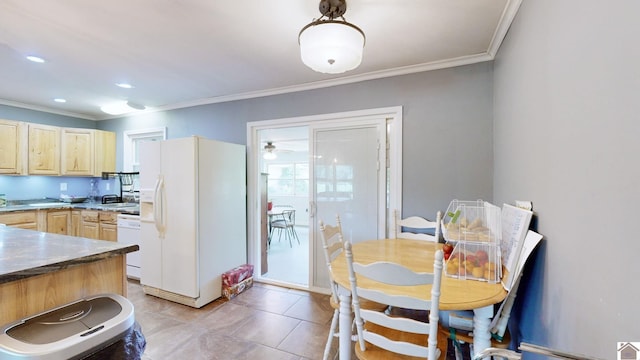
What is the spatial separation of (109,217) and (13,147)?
159 centimetres

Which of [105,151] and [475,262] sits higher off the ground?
[105,151]

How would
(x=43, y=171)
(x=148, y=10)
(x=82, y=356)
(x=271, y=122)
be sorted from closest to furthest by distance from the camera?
(x=82, y=356)
(x=148, y=10)
(x=271, y=122)
(x=43, y=171)

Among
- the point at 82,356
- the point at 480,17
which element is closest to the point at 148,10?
the point at 82,356

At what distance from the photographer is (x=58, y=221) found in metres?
3.83

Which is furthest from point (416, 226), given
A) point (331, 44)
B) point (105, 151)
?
point (105, 151)

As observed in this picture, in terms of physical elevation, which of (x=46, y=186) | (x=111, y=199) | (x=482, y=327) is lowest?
(x=482, y=327)

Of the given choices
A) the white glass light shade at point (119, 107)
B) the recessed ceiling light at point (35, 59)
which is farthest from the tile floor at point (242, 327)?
the recessed ceiling light at point (35, 59)

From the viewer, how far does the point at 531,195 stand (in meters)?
1.42

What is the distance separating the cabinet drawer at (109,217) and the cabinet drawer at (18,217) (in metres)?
0.81

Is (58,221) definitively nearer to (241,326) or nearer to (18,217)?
(18,217)

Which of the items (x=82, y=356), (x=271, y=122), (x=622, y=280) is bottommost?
(x=82, y=356)

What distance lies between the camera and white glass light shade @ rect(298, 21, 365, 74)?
55.4 inches

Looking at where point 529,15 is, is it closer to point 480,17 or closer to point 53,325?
point 480,17

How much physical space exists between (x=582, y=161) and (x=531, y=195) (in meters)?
0.57
